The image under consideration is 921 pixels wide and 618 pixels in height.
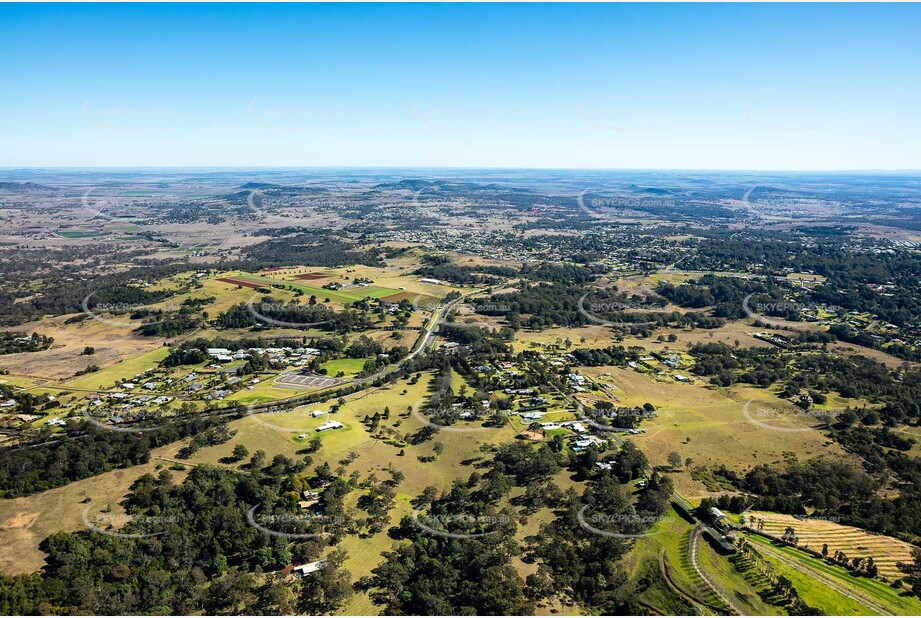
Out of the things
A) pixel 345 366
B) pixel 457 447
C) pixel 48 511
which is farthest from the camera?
pixel 345 366

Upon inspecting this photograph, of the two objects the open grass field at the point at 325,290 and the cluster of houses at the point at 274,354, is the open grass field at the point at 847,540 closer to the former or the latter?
the cluster of houses at the point at 274,354

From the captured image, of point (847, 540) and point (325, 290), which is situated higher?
point (325, 290)

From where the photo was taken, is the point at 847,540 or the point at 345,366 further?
the point at 345,366

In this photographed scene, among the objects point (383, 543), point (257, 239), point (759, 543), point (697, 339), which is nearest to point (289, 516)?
point (383, 543)

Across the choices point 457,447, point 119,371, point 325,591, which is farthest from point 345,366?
point 325,591

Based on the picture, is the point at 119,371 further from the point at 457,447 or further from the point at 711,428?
the point at 711,428

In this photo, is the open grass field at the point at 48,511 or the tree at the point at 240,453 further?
the tree at the point at 240,453

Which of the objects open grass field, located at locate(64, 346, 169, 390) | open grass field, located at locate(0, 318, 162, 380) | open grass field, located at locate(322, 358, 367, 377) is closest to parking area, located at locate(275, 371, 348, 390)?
open grass field, located at locate(322, 358, 367, 377)

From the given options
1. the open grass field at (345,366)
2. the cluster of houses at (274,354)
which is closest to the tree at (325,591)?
the open grass field at (345,366)
